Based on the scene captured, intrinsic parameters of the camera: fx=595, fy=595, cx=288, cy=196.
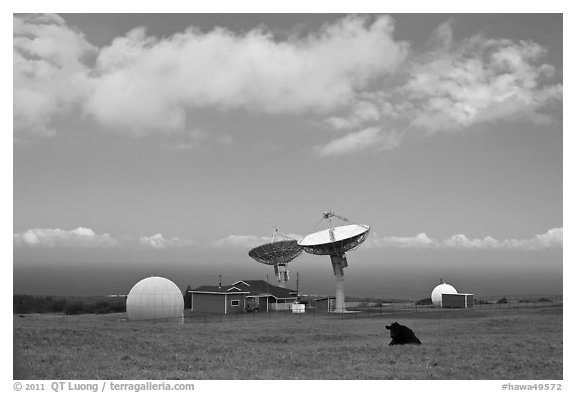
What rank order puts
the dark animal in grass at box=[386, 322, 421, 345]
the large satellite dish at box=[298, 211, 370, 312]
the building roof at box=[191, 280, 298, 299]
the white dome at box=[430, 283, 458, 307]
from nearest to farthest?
the dark animal in grass at box=[386, 322, 421, 345], the large satellite dish at box=[298, 211, 370, 312], the building roof at box=[191, 280, 298, 299], the white dome at box=[430, 283, 458, 307]

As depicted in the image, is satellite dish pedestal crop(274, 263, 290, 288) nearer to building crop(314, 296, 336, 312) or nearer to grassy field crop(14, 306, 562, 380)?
building crop(314, 296, 336, 312)

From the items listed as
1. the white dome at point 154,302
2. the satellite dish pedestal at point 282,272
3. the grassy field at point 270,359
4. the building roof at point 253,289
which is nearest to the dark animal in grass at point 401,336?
the grassy field at point 270,359

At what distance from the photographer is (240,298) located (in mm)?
58625

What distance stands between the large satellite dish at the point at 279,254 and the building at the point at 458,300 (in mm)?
16408

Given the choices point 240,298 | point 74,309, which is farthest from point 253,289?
point 74,309

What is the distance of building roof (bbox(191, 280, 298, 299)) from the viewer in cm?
5916

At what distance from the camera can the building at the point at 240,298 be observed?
57.7 meters

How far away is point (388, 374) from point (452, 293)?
5116cm

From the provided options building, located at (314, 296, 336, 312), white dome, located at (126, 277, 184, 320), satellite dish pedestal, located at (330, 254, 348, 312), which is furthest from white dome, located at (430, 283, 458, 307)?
white dome, located at (126, 277, 184, 320)

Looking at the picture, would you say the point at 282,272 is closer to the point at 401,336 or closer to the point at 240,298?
the point at 240,298

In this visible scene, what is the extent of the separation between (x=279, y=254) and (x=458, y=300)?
19.4m
